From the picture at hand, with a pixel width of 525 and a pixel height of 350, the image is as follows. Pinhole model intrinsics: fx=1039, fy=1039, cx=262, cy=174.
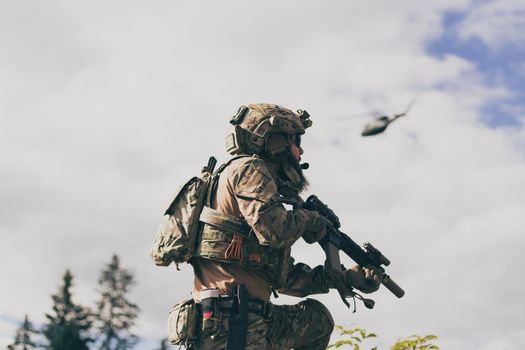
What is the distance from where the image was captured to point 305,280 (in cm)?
977

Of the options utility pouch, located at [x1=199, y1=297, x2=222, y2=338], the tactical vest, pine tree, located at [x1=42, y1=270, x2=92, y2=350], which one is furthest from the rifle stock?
pine tree, located at [x1=42, y1=270, x2=92, y2=350]

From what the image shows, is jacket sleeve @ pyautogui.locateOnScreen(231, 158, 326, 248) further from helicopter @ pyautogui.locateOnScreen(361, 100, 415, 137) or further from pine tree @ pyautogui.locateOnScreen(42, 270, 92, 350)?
pine tree @ pyautogui.locateOnScreen(42, 270, 92, 350)

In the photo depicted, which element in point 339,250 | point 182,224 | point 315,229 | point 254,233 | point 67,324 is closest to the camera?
point 254,233

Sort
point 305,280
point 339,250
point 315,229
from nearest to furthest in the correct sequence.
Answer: point 315,229 → point 339,250 → point 305,280

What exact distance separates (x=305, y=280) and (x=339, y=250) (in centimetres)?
46

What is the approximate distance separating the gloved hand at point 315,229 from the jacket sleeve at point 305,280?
21.5 inches

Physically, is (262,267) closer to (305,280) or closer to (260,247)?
(260,247)

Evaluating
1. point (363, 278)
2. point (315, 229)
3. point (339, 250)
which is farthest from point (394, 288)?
point (315, 229)

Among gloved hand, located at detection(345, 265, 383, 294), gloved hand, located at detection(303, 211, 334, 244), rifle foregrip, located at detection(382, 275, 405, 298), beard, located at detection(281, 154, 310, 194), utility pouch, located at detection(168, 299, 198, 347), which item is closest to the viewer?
utility pouch, located at detection(168, 299, 198, 347)

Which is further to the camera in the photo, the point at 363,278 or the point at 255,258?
the point at 363,278

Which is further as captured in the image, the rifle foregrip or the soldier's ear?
the rifle foregrip

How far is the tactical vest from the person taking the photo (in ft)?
29.3

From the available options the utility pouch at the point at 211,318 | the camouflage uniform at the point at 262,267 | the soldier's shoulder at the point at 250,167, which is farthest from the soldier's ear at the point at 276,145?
the utility pouch at the point at 211,318

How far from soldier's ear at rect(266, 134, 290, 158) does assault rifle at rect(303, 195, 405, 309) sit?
519 mm
